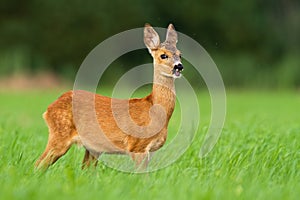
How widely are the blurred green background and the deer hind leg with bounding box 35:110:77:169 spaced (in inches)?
883

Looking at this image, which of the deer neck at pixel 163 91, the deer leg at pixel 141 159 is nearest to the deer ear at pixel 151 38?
the deer neck at pixel 163 91

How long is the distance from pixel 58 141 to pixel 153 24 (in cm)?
2660

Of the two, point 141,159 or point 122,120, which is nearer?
point 141,159

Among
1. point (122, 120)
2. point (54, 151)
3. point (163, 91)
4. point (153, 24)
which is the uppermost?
point (153, 24)

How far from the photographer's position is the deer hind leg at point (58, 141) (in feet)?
22.1

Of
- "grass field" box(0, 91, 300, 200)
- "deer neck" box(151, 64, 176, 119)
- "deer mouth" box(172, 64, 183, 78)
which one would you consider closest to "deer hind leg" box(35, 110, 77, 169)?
"grass field" box(0, 91, 300, 200)

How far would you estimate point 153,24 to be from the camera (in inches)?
1303

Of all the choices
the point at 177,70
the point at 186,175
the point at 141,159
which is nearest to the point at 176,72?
the point at 177,70

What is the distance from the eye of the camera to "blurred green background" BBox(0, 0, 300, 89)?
31500 mm

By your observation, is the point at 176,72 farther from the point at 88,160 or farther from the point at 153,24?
the point at 153,24

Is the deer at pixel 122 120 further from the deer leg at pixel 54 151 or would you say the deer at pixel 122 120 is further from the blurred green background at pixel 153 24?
the blurred green background at pixel 153 24

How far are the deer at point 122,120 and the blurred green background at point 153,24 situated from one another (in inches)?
878

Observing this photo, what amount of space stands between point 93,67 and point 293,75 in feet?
27.6

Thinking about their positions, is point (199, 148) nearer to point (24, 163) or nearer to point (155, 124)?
point (155, 124)
